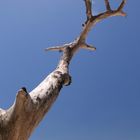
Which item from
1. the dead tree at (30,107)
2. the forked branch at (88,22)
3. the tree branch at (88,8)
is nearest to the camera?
the dead tree at (30,107)

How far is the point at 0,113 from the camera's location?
Answer: 5352mm

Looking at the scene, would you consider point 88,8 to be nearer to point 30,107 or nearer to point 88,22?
point 88,22

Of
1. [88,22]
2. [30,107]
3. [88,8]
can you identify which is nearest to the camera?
[30,107]

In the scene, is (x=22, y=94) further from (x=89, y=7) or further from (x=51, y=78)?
(x=89, y=7)

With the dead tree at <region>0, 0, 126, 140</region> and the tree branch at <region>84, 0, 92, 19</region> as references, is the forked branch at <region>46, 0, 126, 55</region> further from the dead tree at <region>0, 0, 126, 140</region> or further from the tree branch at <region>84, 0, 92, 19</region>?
the dead tree at <region>0, 0, 126, 140</region>

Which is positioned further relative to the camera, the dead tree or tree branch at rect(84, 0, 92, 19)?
tree branch at rect(84, 0, 92, 19)

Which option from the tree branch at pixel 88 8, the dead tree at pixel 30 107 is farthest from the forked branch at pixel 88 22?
the dead tree at pixel 30 107

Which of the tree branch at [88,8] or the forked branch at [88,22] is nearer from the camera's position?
the tree branch at [88,8]

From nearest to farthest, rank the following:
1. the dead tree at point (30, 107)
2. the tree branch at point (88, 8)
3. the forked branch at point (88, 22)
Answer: the dead tree at point (30, 107)
the tree branch at point (88, 8)
the forked branch at point (88, 22)

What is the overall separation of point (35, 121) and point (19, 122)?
18.3 inches

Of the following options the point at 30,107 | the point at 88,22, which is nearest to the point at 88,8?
the point at 88,22

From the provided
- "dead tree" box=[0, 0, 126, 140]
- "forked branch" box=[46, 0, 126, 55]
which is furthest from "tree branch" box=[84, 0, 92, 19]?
"dead tree" box=[0, 0, 126, 140]

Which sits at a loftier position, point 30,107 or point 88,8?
point 88,8

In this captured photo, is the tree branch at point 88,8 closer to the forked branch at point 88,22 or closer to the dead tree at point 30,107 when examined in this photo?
the forked branch at point 88,22
